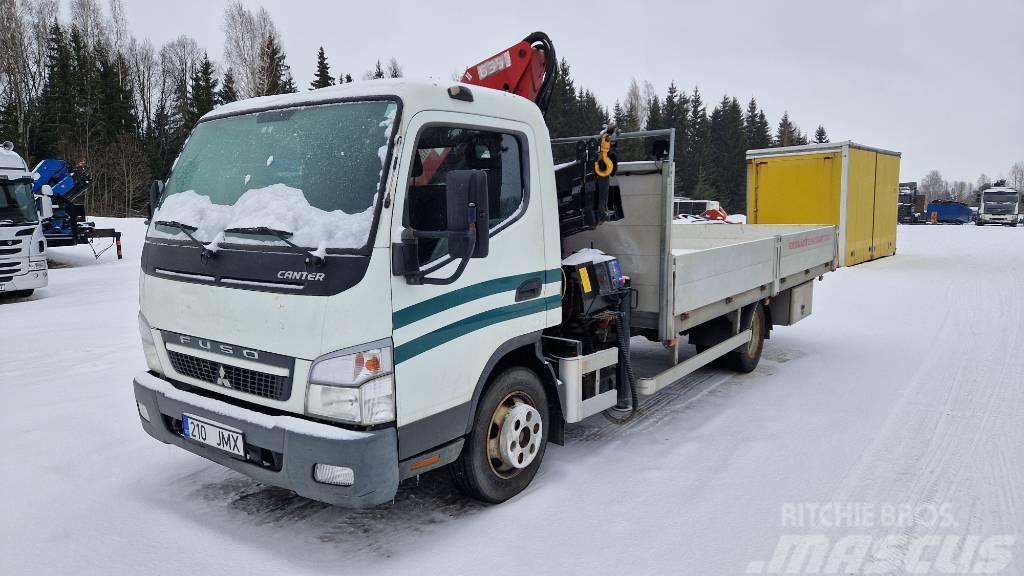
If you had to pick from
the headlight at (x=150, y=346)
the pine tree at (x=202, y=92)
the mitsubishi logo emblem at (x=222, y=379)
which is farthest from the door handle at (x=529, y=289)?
the pine tree at (x=202, y=92)

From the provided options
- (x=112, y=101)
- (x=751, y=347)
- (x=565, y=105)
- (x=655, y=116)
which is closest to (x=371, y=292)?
(x=751, y=347)

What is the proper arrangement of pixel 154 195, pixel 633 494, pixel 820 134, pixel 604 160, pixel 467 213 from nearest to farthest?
pixel 467 213, pixel 633 494, pixel 154 195, pixel 604 160, pixel 820 134

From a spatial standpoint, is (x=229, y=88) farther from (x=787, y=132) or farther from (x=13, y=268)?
(x=787, y=132)

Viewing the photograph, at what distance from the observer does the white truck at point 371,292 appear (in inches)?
122

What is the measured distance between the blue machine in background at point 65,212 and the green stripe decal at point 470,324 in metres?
18.2

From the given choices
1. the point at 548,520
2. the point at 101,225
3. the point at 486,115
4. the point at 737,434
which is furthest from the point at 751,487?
the point at 101,225

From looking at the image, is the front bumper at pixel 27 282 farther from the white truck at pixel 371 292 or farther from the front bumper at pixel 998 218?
the front bumper at pixel 998 218

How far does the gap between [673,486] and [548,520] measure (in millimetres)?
922

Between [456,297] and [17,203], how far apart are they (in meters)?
12.6

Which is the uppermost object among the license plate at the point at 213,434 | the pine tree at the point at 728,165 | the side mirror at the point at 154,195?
the pine tree at the point at 728,165

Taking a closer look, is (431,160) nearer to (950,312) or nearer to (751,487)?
(751,487)

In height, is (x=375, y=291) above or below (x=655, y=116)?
below

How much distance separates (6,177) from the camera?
12.4 meters

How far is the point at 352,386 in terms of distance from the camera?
3076 millimetres
